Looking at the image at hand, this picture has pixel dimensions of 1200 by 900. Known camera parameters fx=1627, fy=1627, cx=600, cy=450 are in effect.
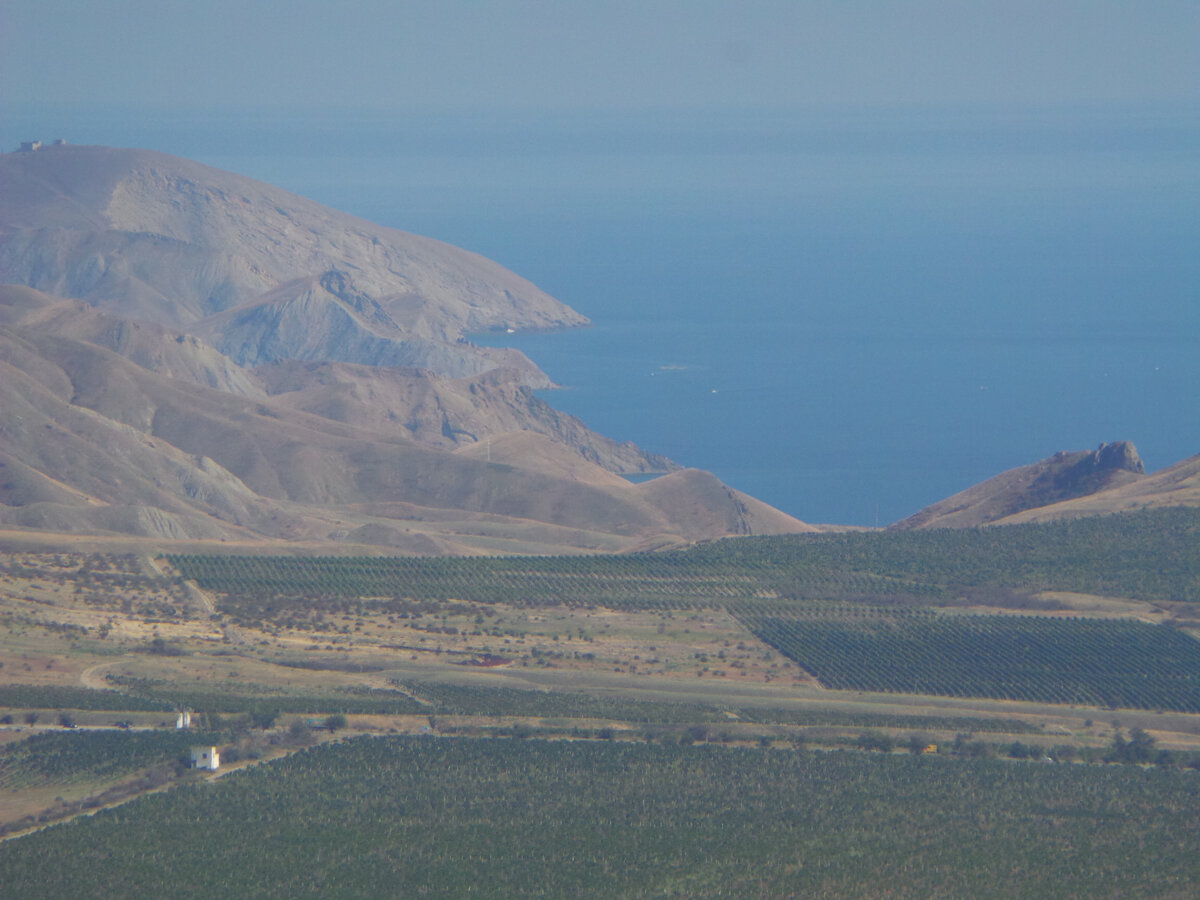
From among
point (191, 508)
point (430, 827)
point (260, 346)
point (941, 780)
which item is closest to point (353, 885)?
point (430, 827)

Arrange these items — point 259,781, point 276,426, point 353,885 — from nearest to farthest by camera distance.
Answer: point 353,885 < point 259,781 < point 276,426

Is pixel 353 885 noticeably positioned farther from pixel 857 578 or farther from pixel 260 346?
pixel 260 346

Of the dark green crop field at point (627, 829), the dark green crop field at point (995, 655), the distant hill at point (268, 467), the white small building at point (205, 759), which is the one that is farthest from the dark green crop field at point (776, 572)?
the dark green crop field at point (627, 829)

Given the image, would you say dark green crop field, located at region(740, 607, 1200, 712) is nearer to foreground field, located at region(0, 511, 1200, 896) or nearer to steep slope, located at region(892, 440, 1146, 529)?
foreground field, located at region(0, 511, 1200, 896)

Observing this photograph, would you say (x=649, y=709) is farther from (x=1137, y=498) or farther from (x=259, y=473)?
(x=259, y=473)

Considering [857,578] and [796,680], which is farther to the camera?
[857,578]

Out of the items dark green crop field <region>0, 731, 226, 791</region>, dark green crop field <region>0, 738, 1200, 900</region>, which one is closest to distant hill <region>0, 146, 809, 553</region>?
dark green crop field <region>0, 731, 226, 791</region>
